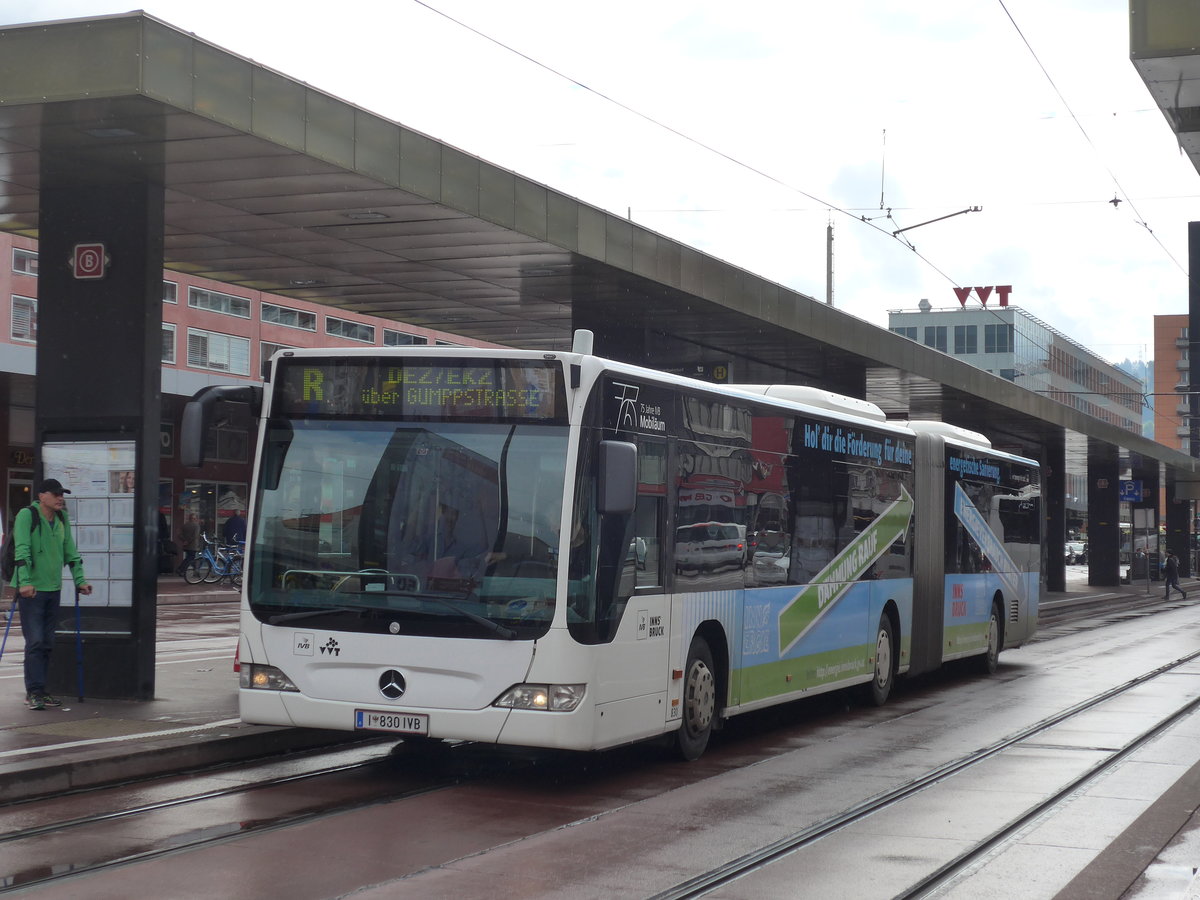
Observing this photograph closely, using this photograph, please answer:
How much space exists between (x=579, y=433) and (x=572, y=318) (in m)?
11.4

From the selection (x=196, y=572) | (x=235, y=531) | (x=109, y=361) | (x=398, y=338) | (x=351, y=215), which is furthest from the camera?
(x=398, y=338)

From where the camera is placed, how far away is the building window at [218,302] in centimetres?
5741

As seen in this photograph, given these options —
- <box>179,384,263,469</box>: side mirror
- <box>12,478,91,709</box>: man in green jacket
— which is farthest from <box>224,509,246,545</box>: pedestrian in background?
<box>179,384,263,469</box>: side mirror

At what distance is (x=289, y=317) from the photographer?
209 feet

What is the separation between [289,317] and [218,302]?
5347mm

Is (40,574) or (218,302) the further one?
(218,302)

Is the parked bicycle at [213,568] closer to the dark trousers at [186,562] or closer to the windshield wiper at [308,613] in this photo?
the dark trousers at [186,562]

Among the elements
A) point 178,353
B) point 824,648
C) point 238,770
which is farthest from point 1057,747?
point 178,353

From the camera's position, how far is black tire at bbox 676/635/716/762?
11.1m

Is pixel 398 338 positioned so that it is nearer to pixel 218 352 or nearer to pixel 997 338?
pixel 218 352

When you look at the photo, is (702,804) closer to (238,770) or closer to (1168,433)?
(238,770)

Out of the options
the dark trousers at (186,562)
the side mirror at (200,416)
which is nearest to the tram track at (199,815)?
the side mirror at (200,416)

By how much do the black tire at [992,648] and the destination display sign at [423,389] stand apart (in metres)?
12.0

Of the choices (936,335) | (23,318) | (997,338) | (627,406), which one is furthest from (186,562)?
(936,335)
